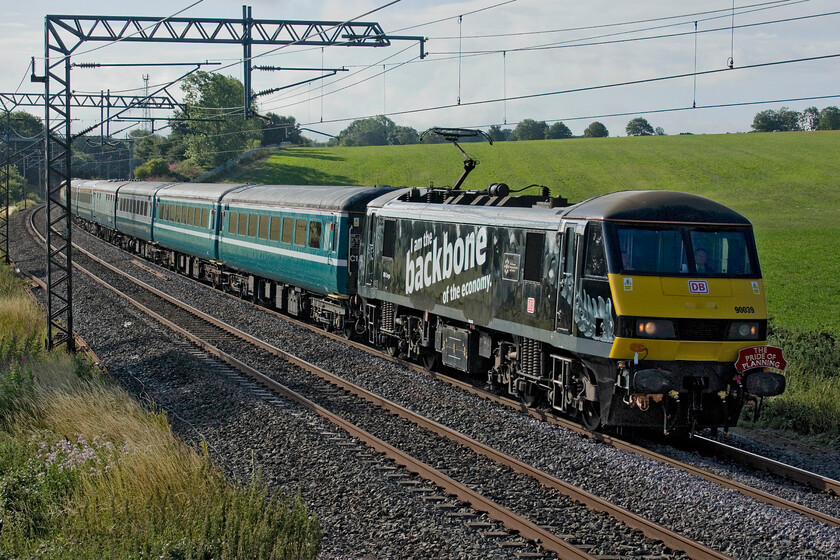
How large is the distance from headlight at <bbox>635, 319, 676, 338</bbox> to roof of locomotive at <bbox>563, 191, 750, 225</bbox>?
1.26 meters

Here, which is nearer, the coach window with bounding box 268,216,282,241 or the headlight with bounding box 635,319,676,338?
the headlight with bounding box 635,319,676,338

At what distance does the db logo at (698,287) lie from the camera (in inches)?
429

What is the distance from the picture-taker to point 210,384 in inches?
586

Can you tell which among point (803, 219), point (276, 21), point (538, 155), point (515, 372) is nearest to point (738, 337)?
point (515, 372)

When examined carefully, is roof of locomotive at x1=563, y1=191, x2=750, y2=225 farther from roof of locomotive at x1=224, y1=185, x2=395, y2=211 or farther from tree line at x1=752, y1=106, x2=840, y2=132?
tree line at x1=752, y1=106, x2=840, y2=132

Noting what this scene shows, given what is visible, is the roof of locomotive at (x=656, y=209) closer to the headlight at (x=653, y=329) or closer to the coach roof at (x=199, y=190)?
the headlight at (x=653, y=329)

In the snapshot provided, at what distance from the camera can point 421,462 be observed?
34.1 ft

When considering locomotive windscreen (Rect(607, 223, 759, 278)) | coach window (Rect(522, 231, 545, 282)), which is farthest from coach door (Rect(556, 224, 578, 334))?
locomotive windscreen (Rect(607, 223, 759, 278))

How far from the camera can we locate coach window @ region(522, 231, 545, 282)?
39.9ft

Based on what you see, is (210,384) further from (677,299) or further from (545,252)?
(677,299)

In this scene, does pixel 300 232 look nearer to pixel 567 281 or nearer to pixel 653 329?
pixel 567 281

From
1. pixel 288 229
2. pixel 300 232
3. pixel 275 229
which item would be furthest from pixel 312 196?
pixel 275 229

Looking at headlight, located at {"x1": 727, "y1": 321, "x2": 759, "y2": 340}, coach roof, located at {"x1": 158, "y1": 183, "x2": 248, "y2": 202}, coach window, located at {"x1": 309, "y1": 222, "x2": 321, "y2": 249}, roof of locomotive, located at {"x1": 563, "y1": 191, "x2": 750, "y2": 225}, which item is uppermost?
coach roof, located at {"x1": 158, "y1": 183, "x2": 248, "y2": 202}

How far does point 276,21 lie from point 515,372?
11601 millimetres
